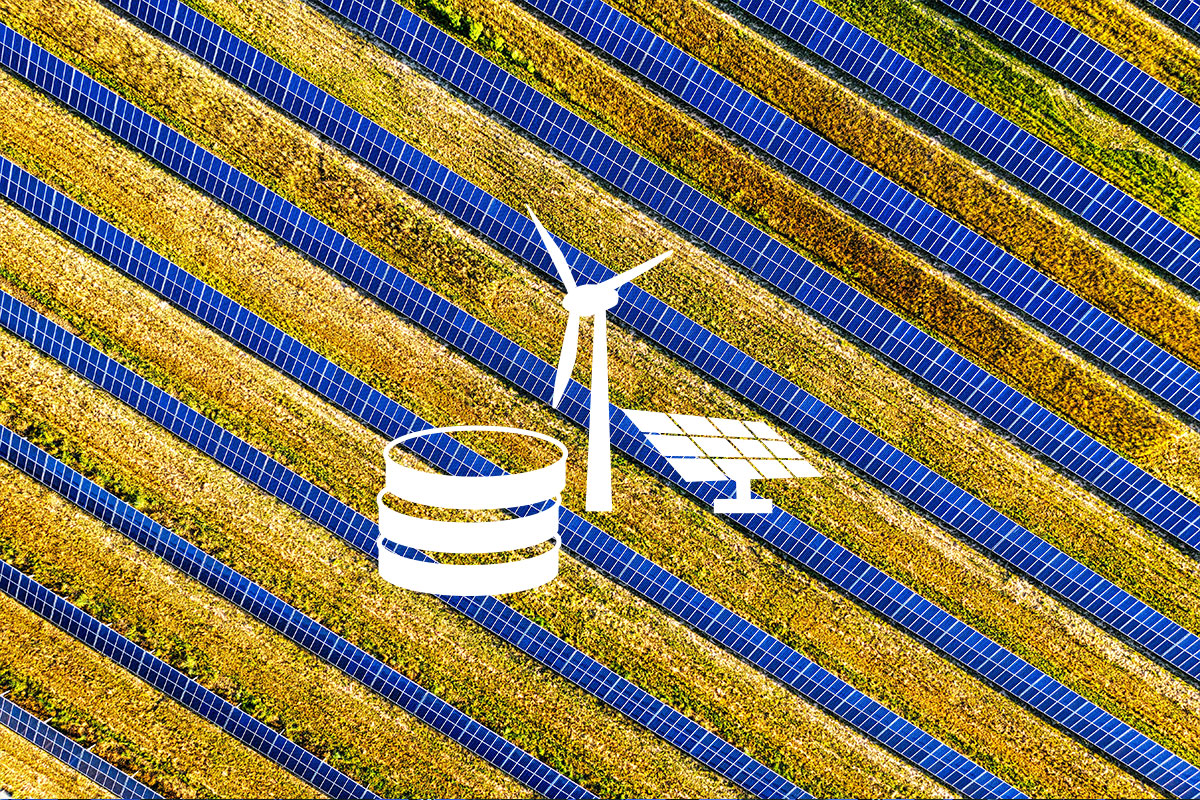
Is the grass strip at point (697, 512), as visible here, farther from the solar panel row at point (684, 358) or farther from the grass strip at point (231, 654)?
the grass strip at point (231, 654)

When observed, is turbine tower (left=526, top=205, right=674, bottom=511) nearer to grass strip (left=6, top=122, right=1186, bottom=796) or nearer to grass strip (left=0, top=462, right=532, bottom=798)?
grass strip (left=6, top=122, right=1186, bottom=796)

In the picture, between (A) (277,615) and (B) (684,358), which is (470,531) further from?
(A) (277,615)

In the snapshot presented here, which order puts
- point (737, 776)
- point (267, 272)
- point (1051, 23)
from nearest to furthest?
1. point (1051, 23)
2. point (267, 272)
3. point (737, 776)

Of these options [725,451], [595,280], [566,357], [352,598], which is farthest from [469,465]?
[725,451]

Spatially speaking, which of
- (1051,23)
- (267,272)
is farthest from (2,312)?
(1051,23)

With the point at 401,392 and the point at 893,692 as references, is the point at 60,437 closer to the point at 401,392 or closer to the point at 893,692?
the point at 401,392

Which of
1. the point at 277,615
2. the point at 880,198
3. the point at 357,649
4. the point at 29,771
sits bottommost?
the point at 29,771

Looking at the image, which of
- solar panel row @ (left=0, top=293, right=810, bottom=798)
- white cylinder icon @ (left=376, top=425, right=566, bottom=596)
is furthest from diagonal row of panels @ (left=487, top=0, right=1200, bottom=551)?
white cylinder icon @ (left=376, top=425, right=566, bottom=596)
